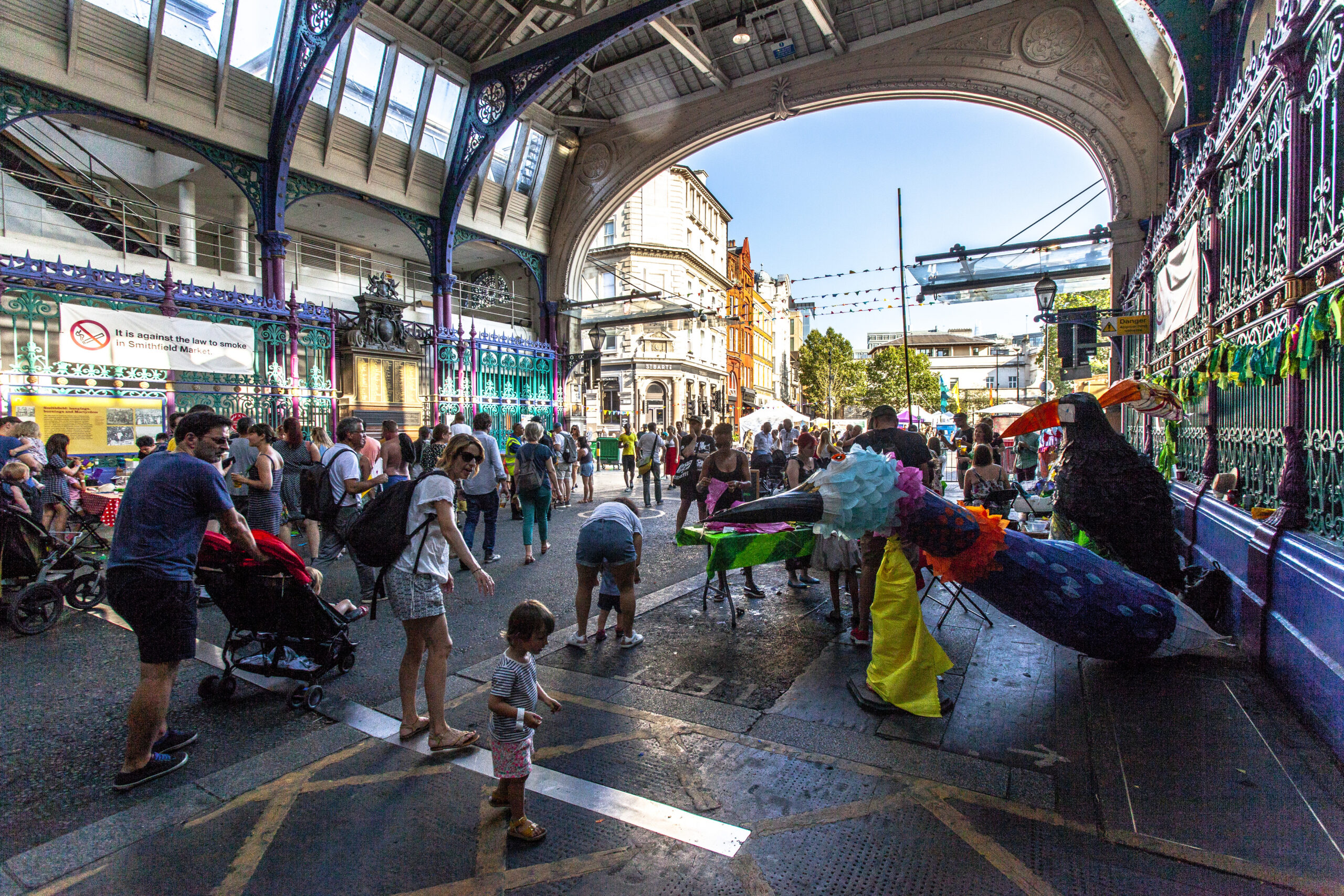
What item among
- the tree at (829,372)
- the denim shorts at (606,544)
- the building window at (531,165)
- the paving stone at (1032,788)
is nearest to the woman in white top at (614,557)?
the denim shorts at (606,544)

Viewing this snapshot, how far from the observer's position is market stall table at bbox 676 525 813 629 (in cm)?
501

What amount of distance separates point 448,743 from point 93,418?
10.4 metres

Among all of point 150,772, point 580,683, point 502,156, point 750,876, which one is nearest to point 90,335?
point 150,772

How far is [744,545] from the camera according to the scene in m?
A: 5.10

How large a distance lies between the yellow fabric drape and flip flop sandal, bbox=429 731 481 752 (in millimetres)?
2294

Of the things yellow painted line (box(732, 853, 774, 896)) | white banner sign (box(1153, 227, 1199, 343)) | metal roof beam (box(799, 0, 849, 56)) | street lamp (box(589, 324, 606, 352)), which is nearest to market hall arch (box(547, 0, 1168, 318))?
metal roof beam (box(799, 0, 849, 56))

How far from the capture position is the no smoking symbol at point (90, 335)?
10.3 metres

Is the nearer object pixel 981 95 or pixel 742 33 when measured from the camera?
pixel 742 33

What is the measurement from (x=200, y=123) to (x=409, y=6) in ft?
15.7

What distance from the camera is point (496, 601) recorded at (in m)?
6.26

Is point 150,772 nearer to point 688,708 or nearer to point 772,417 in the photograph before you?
point 688,708

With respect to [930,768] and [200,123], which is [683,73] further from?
[930,768]

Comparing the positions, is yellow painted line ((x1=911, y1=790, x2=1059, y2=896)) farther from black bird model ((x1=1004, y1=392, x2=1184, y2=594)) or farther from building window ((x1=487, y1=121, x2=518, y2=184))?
building window ((x1=487, y1=121, x2=518, y2=184))

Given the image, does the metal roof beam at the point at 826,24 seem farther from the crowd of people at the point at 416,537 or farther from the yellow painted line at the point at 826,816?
the yellow painted line at the point at 826,816
